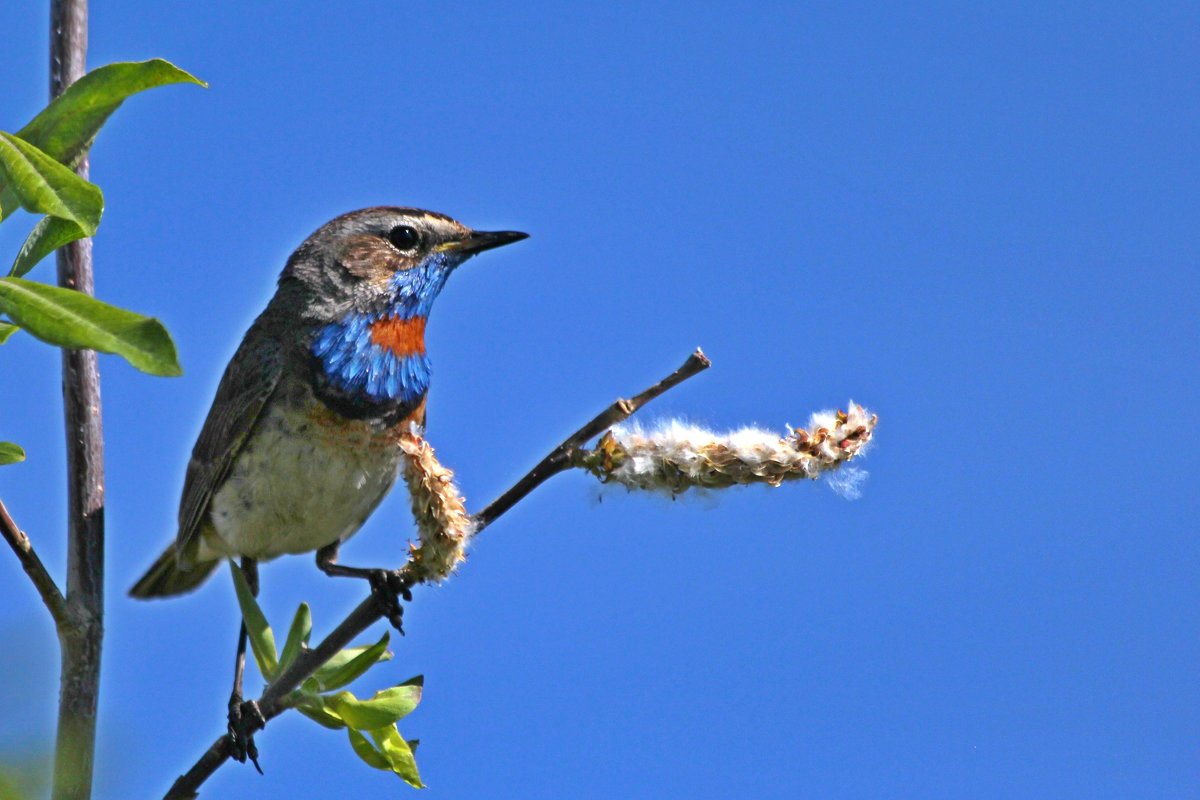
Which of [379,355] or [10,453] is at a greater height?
[379,355]

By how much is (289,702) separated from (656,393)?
1424mm

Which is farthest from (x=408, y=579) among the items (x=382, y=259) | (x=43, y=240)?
(x=382, y=259)

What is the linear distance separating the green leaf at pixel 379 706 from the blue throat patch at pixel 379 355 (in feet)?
7.25


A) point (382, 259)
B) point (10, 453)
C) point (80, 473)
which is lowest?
point (10, 453)

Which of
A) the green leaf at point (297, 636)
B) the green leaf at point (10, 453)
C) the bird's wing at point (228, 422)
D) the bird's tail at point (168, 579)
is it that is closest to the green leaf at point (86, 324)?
the green leaf at point (10, 453)

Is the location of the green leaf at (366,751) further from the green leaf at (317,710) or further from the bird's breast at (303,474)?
the bird's breast at (303,474)

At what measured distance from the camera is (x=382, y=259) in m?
5.90

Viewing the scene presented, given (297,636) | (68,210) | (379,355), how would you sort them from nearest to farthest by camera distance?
(68,210) → (297,636) → (379,355)

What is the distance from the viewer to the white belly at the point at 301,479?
5320 millimetres

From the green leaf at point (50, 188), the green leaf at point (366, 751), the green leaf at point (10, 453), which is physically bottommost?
the green leaf at point (10, 453)

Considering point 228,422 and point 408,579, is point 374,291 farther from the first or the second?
point 408,579

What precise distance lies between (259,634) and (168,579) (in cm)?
278

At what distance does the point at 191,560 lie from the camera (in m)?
6.02

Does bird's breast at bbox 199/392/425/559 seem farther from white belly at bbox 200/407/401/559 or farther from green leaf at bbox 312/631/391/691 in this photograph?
green leaf at bbox 312/631/391/691
